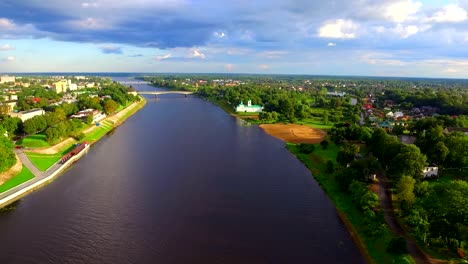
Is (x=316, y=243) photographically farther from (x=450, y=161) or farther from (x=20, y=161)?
(x=20, y=161)

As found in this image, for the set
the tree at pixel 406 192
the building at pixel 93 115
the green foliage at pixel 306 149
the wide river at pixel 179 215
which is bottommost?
the wide river at pixel 179 215

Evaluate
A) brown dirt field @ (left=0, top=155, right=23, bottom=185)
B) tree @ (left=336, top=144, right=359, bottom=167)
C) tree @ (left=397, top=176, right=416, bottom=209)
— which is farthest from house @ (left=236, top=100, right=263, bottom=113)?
tree @ (left=397, top=176, right=416, bottom=209)

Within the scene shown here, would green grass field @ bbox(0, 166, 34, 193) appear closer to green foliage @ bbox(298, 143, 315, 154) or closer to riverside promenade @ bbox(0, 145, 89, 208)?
riverside promenade @ bbox(0, 145, 89, 208)

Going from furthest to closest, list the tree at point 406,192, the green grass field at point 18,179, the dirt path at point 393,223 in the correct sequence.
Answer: the green grass field at point 18,179
the tree at point 406,192
the dirt path at point 393,223

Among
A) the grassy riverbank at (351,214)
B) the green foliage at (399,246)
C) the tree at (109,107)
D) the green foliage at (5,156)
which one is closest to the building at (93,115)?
the tree at (109,107)

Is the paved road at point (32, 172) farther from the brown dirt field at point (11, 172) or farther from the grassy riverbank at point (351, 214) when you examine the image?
the grassy riverbank at point (351, 214)

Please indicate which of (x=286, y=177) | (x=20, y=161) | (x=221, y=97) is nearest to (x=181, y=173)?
(x=286, y=177)

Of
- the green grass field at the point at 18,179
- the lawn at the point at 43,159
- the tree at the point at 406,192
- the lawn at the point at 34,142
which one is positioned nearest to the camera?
the tree at the point at 406,192
